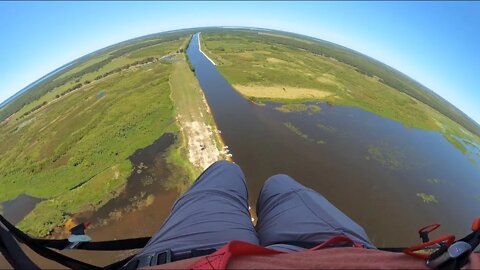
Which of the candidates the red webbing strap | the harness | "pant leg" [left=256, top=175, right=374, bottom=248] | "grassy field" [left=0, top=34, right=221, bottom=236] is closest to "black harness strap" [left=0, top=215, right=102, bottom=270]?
the harness

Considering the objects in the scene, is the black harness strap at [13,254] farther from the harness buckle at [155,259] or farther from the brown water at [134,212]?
the brown water at [134,212]

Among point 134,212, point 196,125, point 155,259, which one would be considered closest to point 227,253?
point 155,259

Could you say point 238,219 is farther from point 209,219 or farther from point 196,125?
point 196,125

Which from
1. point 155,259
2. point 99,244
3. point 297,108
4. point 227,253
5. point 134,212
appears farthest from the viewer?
point 297,108

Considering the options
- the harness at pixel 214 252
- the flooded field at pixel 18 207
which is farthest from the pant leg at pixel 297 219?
the flooded field at pixel 18 207

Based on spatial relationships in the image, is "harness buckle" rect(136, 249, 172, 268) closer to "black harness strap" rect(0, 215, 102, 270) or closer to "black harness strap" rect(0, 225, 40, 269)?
"black harness strap" rect(0, 215, 102, 270)

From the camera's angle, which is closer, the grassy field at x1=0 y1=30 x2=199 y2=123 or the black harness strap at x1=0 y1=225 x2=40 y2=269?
the black harness strap at x1=0 y1=225 x2=40 y2=269
